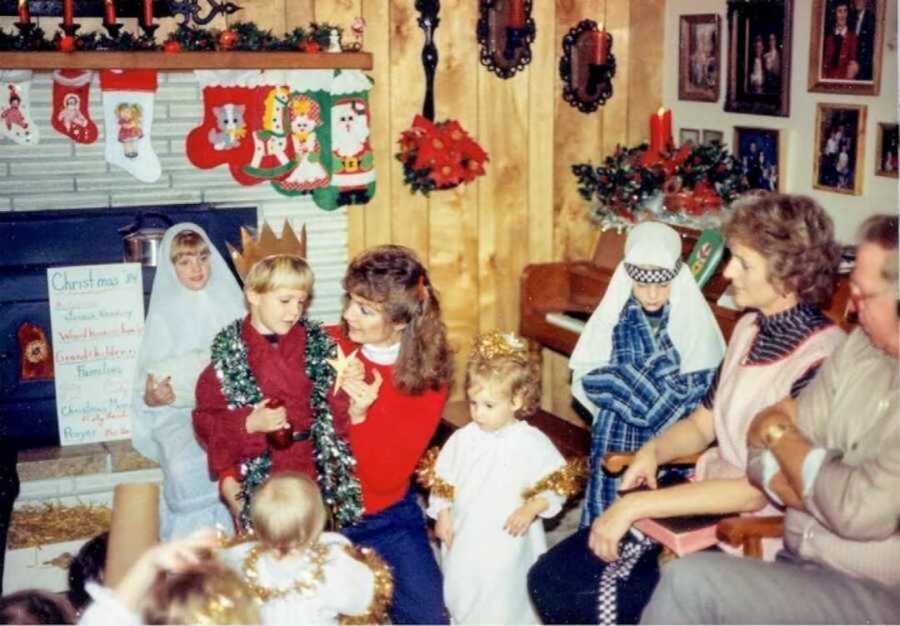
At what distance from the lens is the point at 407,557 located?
2998 millimetres

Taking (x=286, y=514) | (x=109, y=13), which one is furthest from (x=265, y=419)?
(x=109, y=13)

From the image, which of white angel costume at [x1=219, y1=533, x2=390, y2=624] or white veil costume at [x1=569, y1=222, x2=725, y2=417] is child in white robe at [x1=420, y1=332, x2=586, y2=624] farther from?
white angel costume at [x1=219, y1=533, x2=390, y2=624]

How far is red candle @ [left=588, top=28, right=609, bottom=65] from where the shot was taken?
16.2ft

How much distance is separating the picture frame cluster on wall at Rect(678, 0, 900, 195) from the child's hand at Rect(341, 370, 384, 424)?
186cm

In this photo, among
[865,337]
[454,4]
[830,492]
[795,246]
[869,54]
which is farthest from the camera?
[454,4]

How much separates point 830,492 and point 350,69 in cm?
286

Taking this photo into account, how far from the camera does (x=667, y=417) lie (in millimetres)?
3098

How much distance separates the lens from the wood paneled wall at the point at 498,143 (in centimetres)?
476

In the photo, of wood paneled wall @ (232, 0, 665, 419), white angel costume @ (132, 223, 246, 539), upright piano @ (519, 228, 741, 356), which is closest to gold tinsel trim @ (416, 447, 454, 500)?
white angel costume @ (132, 223, 246, 539)

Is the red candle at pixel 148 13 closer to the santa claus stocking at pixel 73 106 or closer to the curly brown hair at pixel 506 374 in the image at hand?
the santa claus stocking at pixel 73 106

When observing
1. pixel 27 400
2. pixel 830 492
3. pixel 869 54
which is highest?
pixel 869 54

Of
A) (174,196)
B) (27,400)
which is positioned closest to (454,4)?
(174,196)

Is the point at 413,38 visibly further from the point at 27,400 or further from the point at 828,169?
the point at 27,400

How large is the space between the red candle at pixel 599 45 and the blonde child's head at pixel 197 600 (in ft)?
11.5
